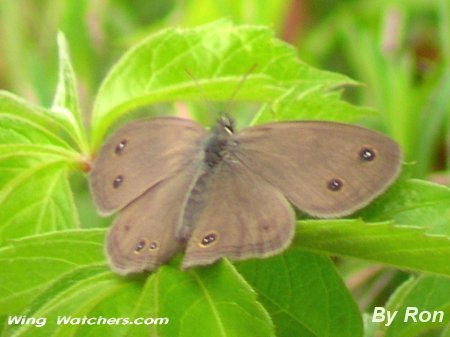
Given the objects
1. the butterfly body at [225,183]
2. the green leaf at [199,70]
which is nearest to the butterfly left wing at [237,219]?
the butterfly body at [225,183]

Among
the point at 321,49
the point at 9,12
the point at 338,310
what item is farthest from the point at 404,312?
the point at 9,12

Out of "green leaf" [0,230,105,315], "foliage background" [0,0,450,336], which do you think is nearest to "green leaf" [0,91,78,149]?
"foliage background" [0,0,450,336]

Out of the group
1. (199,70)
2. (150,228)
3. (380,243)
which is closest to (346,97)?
(199,70)

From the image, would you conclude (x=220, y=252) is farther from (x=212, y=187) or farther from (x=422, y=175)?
(x=422, y=175)

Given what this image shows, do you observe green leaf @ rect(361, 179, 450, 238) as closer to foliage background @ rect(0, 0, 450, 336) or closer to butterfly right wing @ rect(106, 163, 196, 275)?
foliage background @ rect(0, 0, 450, 336)

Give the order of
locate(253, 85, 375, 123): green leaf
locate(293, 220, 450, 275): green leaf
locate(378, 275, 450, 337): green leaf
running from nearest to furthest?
1. locate(293, 220, 450, 275): green leaf
2. locate(378, 275, 450, 337): green leaf
3. locate(253, 85, 375, 123): green leaf

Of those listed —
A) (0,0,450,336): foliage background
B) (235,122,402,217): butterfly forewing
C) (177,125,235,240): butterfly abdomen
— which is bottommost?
Answer: (0,0,450,336): foliage background
